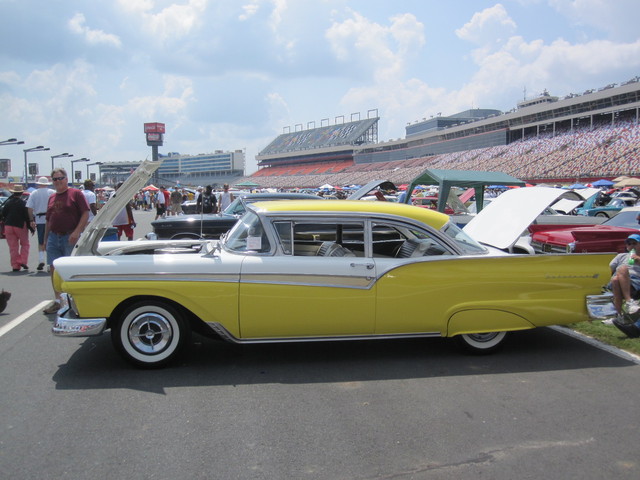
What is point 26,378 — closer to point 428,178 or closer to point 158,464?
point 158,464

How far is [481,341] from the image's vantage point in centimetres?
483

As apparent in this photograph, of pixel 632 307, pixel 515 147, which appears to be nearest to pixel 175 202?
pixel 632 307

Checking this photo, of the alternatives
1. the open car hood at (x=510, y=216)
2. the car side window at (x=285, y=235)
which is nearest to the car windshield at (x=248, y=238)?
the car side window at (x=285, y=235)

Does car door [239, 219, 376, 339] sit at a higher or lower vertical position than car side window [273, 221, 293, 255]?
lower

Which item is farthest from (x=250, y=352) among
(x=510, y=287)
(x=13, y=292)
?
(x=13, y=292)

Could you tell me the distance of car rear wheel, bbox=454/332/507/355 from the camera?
479 centimetres

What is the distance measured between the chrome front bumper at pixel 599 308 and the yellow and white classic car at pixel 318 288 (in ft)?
0.17

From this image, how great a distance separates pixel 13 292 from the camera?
7.68 m

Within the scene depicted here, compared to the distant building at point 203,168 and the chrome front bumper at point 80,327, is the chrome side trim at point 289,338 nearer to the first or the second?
the chrome front bumper at point 80,327

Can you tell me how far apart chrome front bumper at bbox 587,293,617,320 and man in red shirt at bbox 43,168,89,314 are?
18.5 feet

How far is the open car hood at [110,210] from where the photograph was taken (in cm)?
496

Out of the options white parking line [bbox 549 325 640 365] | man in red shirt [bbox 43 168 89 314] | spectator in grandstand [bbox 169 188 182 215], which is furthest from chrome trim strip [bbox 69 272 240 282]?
spectator in grandstand [bbox 169 188 182 215]

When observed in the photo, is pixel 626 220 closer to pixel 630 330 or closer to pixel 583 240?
pixel 583 240

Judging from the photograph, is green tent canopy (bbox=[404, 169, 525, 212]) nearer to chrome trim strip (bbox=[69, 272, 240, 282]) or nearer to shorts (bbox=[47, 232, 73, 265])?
shorts (bbox=[47, 232, 73, 265])
